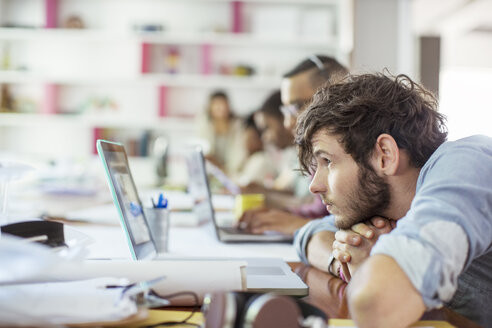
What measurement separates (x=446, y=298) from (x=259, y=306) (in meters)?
0.30

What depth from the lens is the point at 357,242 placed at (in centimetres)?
115

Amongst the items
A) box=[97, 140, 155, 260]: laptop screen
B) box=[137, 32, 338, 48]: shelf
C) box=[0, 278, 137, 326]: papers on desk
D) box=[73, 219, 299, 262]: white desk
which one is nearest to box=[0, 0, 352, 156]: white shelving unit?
box=[137, 32, 338, 48]: shelf

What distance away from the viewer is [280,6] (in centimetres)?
548

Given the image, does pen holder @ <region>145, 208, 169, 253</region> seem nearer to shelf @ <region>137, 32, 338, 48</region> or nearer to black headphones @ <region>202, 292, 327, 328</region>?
black headphones @ <region>202, 292, 327, 328</region>

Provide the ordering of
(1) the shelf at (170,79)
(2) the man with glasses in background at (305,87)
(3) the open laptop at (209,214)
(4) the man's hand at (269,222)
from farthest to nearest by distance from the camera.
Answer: (1) the shelf at (170,79), (2) the man with glasses in background at (305,87), (4) the man's hand at (269,222), (3) the open laptop at (209,214)

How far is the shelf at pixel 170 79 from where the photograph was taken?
17.5 feet

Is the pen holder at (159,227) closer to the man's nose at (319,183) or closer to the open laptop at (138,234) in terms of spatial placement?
the open laptop at (138,234)

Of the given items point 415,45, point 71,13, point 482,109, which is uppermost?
point 71,13

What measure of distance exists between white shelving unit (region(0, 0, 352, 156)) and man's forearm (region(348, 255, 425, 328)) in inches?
184

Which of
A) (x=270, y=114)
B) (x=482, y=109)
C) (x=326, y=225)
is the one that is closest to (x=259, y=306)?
(x=326, y=225)

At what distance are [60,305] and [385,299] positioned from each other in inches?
17.3

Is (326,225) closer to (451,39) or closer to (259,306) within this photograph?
(259,306)

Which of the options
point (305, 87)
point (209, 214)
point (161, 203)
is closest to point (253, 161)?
point (305, 87)

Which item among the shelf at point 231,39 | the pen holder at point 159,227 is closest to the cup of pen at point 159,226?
the pen holder at point 159,227
